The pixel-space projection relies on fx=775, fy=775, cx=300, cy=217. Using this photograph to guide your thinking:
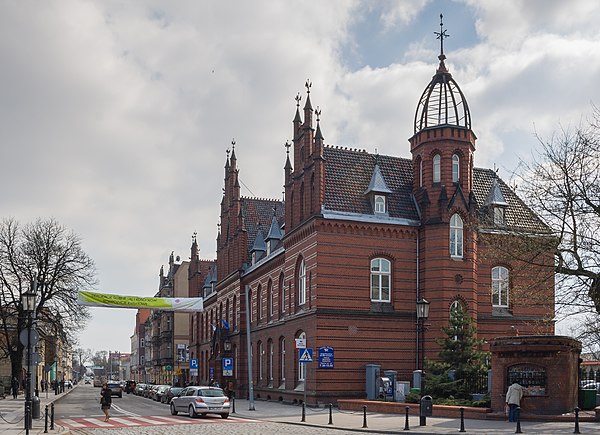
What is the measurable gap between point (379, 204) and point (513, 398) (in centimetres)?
1635

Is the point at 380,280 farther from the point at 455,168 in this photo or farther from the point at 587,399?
the point at 587,399

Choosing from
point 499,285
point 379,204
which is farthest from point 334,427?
point 499,285

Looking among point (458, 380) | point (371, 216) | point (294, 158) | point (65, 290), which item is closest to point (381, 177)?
point (371, 216)

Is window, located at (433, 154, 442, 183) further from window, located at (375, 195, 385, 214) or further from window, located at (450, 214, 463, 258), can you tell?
window, located at (375, 195, 385, 214)

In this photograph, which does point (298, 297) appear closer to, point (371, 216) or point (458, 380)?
point (371, 216)

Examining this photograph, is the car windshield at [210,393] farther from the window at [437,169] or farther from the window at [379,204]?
the window at [437,169]

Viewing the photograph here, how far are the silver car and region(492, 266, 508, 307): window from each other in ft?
56.6

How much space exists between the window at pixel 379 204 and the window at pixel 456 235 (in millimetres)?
3642

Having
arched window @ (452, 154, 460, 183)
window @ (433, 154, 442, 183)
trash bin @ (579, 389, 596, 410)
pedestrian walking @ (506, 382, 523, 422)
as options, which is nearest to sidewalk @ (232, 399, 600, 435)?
pedestrian walking @ (506, 382, 523, 422)

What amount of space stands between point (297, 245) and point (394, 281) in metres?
5.80

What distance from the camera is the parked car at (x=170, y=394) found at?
163 ft

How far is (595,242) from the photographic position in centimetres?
2797

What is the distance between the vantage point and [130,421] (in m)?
A: 31.6

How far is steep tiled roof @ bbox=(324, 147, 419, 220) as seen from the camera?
4041cm
